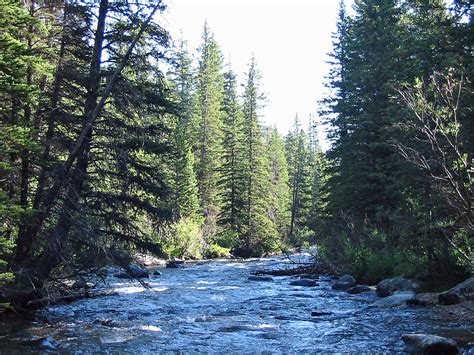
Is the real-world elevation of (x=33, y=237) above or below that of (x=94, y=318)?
above

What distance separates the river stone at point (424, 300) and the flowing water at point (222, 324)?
0.44m

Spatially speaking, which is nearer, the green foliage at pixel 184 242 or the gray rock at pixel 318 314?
the gray rock at pixel 318 314

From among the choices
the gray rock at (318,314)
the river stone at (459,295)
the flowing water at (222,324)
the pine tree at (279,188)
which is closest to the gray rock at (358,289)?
Answer: the flowing water at (222,324)

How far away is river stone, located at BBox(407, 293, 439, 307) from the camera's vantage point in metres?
11.6

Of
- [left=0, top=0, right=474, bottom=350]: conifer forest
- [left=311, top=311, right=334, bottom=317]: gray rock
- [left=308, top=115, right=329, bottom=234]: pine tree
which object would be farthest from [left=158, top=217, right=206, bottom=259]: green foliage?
[left=311, top=311, right=334, bottom=317]: gray rock

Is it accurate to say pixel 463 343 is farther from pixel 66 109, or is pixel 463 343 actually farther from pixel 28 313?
pixel 66 109

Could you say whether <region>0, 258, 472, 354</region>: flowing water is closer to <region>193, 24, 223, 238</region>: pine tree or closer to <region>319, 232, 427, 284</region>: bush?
<region>319, 232, 427, 284</region>: bush

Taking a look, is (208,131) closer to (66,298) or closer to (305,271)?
(305,271)

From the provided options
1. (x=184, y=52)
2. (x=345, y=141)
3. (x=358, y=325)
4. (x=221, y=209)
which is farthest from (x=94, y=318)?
(x=184, y=52)

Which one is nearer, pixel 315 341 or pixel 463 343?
pixel 463 343

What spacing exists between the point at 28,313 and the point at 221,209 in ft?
115

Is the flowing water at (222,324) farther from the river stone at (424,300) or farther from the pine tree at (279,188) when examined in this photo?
the pine tree at (279,188)

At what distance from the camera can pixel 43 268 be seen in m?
10.8

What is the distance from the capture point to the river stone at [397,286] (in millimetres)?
13695
